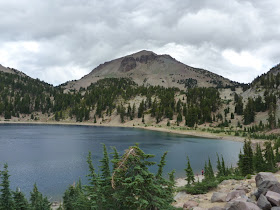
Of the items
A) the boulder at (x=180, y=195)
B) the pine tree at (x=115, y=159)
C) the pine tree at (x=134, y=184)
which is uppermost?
the pine tree at (x=115, y=159)

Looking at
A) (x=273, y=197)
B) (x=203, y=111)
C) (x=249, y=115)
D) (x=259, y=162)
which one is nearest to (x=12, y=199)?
(x=273, y=197)

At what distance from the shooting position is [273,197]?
12969 mm

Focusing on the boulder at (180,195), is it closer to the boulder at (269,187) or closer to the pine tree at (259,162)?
the boulder at (269,187)

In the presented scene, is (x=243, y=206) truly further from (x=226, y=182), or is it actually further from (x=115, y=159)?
(x=226, y=182)

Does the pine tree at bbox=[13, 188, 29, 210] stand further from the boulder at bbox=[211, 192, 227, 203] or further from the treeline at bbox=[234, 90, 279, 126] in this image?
the treeline at bbox=[234, 90, 279, 126]

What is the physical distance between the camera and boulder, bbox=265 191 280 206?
41.6 feet

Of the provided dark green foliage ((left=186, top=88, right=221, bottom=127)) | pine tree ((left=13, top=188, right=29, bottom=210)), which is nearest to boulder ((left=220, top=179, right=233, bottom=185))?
pine tree ((left=13, top=188, right=29, bottom=210))

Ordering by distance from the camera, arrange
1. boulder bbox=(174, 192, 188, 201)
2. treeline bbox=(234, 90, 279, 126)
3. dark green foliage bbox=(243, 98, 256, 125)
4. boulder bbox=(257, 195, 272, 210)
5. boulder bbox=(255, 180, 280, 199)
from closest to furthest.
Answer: boulder bbox=(257, 195, 272, 210), boulder bbox=(255, 180, 280, 199), boulder bbox=(174, 192, 188, 201), dark green foliage bbox=(243, 98, 256, 125), treeline bbox=(234, 90, 279, 126)

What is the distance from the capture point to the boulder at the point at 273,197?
12.7 meters

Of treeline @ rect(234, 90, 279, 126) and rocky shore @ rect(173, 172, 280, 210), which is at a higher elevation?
treeline @ rect(234, 90, 279, 126)

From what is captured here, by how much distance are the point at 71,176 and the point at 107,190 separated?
113 feet

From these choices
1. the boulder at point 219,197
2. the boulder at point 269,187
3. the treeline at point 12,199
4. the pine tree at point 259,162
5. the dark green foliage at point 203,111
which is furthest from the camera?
the dark green foliage at point 203,111

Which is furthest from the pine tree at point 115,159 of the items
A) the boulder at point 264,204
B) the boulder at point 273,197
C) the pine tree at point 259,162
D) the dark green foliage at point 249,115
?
the dark green foliage at point 249,115

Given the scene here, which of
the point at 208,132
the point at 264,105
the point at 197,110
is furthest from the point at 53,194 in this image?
the point at 264,105
